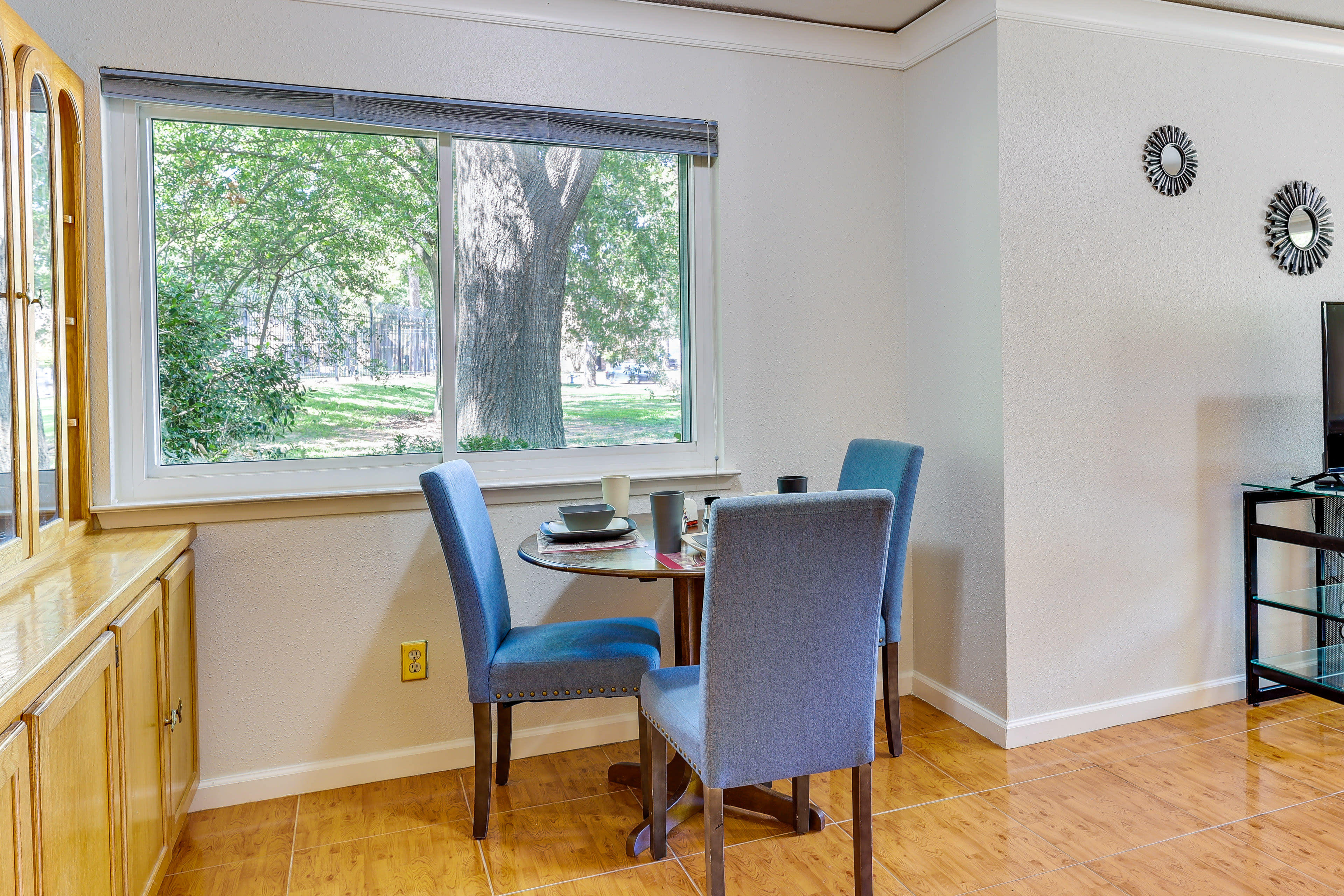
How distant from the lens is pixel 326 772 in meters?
2.49

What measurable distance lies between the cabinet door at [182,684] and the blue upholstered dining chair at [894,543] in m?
1.83

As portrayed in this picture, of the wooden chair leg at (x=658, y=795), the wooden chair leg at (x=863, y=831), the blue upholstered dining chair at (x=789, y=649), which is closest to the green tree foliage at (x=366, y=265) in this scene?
the wooden chair leg at (x=658, y=795)

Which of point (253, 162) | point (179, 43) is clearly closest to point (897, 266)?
point (253, 162)

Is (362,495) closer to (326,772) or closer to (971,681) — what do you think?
(326,772)

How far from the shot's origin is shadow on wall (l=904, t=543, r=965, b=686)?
2.90 m

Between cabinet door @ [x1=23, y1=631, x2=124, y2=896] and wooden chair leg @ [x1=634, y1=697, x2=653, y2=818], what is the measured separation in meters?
1.07

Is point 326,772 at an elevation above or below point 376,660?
below

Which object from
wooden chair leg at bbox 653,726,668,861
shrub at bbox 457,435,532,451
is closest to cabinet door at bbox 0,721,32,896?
wooden chair leg at bbox 653,726,668,861

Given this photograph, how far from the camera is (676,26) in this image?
2738mm

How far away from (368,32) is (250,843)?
2212mm

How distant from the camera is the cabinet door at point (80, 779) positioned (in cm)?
120

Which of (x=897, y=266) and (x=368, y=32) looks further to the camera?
(x=897, y=266)

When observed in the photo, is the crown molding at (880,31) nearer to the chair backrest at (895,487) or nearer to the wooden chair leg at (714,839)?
the chair backrest at (895,487)

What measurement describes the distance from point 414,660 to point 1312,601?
115 inches
